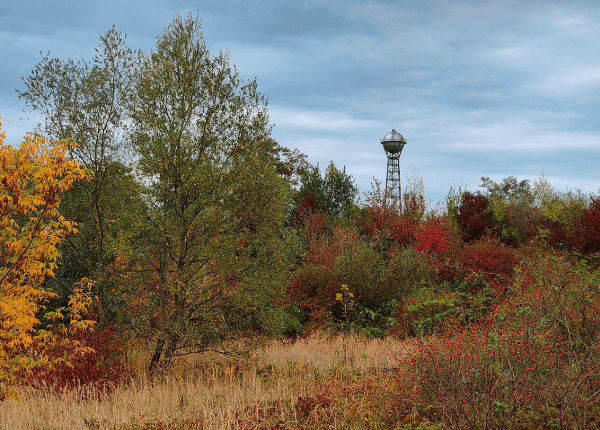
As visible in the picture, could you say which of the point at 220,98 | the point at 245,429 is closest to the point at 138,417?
the point at 245,429

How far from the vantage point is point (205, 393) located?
20.6 ft

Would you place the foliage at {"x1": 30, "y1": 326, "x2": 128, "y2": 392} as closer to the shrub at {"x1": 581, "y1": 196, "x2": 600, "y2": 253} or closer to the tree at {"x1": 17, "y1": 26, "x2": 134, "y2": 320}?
the tree at {"x1": 17, "y1": 26, "x2": 134, "y2": 320}

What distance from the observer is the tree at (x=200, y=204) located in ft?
24.6

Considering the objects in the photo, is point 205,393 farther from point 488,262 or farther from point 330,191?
point 330,191

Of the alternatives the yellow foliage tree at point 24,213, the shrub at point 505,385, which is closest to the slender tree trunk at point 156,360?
the yellow foliage tree at point 24,213

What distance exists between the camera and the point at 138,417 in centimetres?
539

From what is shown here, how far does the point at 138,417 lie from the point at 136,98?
5.24 metres

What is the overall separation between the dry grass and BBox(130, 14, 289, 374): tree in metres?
0.65

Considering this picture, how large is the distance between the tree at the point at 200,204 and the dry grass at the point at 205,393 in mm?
646

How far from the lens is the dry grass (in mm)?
5301

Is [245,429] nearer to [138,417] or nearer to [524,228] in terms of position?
[138,417]

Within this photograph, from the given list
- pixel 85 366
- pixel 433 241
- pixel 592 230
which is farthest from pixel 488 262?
pixel 85 366

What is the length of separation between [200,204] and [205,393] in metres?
2.83

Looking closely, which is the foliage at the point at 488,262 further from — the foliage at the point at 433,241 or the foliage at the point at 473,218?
the foliage at the point at 473,218
